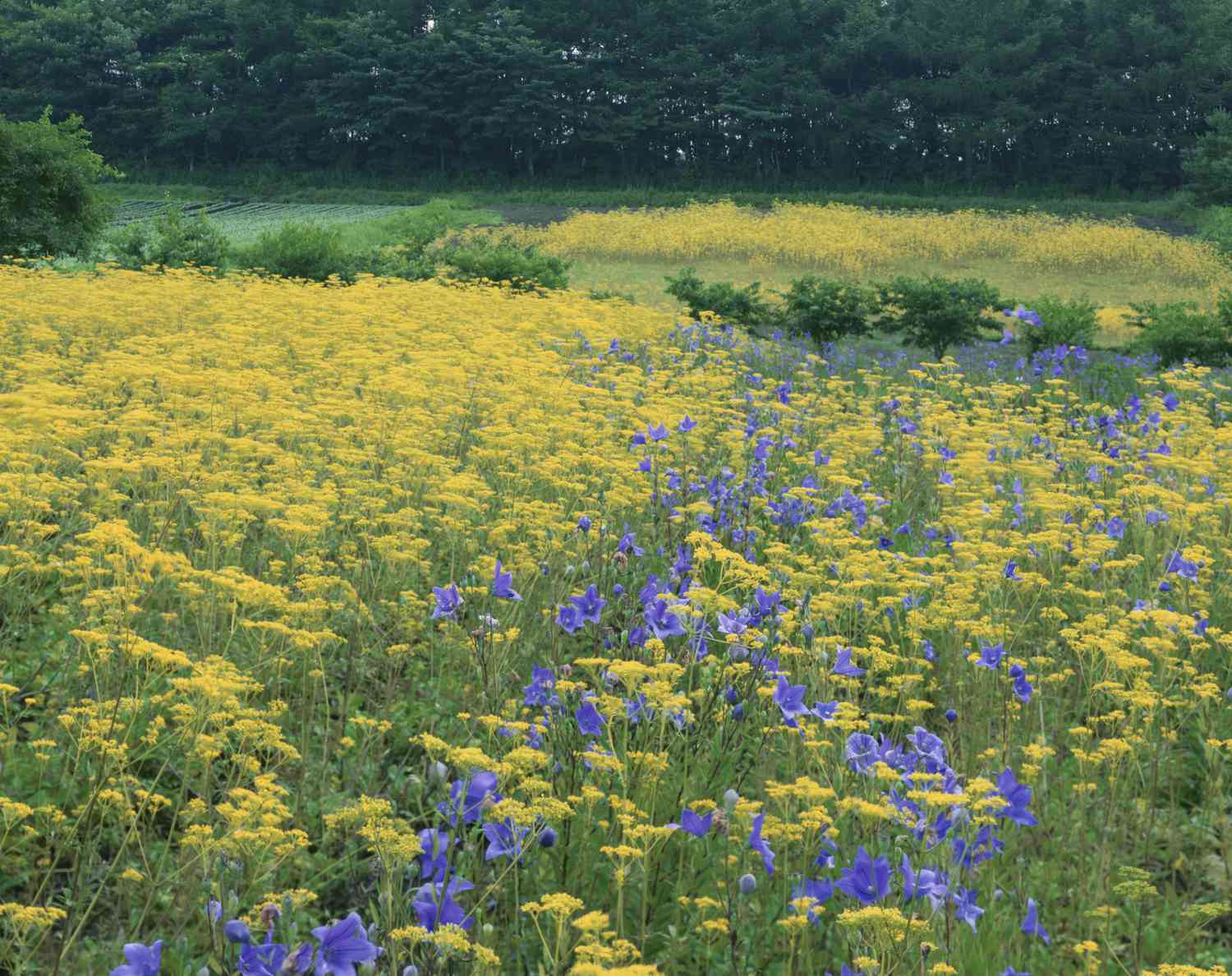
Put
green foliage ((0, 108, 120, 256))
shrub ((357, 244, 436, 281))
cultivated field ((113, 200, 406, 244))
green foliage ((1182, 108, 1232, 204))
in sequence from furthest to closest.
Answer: green foliage ((1182, 108, 1232, 204)) < cultivated field ((113, 200, 406, 244)) < shrub ((357, 244, 436, 281)) < green foliage ((0, 108, 120, 256))

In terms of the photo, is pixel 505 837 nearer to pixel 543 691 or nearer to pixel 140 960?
pixel 543 691

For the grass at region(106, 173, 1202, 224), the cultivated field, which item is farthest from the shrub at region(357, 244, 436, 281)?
the grass at region(106, 173, 1202, 224)

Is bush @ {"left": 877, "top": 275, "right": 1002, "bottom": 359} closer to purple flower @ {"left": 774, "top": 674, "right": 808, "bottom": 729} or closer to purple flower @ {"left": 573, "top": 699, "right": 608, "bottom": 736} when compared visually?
purple flower @ {"left": 774, "top": 674, "right": 808, "bottom": 729}

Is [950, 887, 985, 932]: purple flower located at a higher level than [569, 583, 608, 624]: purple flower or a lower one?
lower

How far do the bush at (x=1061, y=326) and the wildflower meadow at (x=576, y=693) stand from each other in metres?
4.62

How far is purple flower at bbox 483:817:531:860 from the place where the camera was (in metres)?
2.50

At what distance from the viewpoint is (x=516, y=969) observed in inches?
108

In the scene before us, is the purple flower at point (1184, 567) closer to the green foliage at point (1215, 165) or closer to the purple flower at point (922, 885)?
the purple flower at point (922, 885)

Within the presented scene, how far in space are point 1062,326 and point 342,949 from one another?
35.3 ft

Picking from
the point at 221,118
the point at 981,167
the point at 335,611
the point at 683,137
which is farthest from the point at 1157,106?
the point at 335,611

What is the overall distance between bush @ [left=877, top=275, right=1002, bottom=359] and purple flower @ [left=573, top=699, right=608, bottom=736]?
9.71 metres

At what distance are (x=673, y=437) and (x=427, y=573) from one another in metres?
2.30

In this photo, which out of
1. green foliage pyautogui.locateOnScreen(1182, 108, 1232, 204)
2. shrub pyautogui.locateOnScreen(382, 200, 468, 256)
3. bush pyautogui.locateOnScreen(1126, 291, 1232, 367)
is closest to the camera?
bush pyautogui.locateOnScreen(1126, 291, 1232, 367)

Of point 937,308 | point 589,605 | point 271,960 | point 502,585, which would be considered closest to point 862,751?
point 589,605
